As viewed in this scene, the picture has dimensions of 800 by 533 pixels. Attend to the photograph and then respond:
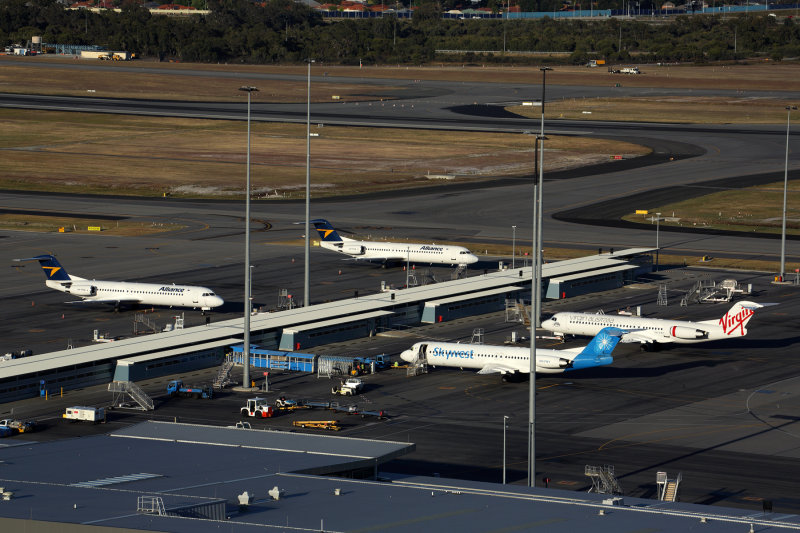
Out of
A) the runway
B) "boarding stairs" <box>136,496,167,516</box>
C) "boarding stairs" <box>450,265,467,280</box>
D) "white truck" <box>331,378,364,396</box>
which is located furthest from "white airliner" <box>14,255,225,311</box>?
"boarding stairs" <box>136,496,167,516</box>

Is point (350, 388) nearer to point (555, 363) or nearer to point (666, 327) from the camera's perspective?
point (555, 363)

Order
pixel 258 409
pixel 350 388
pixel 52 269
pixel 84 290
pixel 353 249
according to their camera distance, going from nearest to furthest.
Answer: pixel 258 409
pixel 350 388
pixel 84 290
pixel 52 269
pixel 353 249

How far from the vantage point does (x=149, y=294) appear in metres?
118

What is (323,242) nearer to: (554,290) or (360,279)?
(360,279)

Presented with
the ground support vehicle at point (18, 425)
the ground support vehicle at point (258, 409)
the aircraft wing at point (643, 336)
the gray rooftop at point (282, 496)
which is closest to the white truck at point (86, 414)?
the ground support vehicle at point (18, 425)

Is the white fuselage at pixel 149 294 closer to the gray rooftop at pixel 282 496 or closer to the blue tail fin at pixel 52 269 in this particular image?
the blue tail fin at pixel 52 269

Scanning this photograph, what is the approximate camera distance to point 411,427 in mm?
80562

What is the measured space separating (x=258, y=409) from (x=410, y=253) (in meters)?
59.2

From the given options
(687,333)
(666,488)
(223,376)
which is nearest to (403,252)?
(687,333)

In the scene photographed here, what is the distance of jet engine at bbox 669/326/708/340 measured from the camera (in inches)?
4104

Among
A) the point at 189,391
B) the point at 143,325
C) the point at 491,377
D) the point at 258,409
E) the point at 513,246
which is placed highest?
the point at 513,246

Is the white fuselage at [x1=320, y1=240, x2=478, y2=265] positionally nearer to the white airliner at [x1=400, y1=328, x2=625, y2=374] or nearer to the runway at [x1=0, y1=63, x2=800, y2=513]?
the runway at [x1=0, y1=63, x2=800, y2=513]

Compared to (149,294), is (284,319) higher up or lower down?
higher up

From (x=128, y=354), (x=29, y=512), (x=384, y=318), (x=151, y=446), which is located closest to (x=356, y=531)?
(x=29, y=512)
